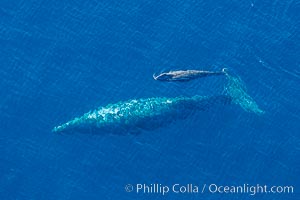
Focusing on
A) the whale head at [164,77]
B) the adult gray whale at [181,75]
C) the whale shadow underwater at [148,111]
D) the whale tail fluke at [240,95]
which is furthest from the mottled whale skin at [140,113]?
the adult gray whale at [181,75]

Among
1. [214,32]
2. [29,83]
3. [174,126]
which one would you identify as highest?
[214,32]

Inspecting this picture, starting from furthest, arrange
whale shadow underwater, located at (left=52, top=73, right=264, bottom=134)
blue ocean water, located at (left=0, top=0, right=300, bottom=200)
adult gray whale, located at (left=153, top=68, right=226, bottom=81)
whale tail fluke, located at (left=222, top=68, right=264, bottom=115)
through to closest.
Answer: adult gray whale, located at (left=153, top=68, right=226, bottom=81) < whale tail fluke, located at (left=222, top=68, right=264, bottom=115) < whale shadow underwater, located at (left=52, top=73, right=264, bottom=134) < blue ocean water, located at (left=0, top=0, right=300, bottom=200)

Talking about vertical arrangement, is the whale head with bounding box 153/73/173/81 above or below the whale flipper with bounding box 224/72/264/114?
above

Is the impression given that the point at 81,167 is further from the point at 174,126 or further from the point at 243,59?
the point at 243,59

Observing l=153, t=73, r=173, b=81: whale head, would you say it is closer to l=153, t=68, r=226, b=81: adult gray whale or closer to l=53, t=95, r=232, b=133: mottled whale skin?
l=153, t=68, r=226, b=81: adult gray whale

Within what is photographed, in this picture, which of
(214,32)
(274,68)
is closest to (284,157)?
(274,68)

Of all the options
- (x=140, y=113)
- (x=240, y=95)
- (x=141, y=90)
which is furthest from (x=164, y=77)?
(x=240, y=95)

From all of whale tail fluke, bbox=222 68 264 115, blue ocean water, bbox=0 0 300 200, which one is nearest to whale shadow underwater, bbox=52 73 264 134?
whale tail fluke, bbox=222 68 264 115
